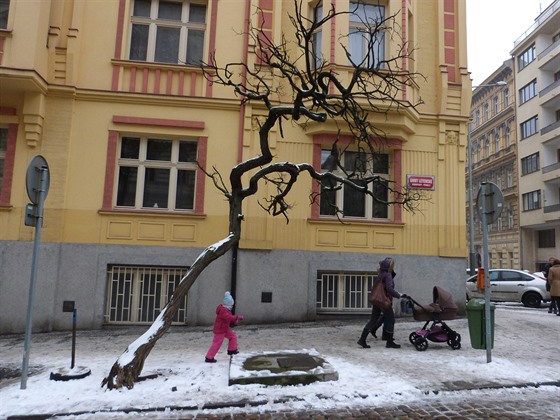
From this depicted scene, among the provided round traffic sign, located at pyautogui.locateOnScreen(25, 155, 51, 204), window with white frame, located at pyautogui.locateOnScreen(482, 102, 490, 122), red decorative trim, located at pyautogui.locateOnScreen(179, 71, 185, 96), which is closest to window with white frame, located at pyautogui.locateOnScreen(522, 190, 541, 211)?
window with white frame, located at pyautogui.locateOnScreen(482, 102, 490, 122)

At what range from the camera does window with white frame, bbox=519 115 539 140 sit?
36.7m

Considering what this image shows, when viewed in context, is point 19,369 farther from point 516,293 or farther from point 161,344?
point 516,293

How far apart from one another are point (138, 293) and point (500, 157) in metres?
40.6

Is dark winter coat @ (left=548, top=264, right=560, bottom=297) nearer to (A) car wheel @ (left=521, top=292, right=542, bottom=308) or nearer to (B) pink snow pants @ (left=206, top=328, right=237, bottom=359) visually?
(A) car wheel @ (left=521, top=292, right=542, bottom=308)

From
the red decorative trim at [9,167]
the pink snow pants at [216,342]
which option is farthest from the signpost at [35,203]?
the red decorative trim at [9,167]

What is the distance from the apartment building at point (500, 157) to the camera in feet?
130

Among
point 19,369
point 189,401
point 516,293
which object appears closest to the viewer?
point 189,401

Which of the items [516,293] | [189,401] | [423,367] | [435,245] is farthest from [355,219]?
[516,293]

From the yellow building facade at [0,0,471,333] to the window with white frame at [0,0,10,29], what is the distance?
0.11ft

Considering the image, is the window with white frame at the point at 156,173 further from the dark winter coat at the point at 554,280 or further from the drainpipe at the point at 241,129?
the dark winter coat at the point at 554,280

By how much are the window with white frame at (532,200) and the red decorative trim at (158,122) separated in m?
33.7

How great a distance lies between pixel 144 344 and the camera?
599 centimetres

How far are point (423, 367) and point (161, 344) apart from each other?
16.0ft

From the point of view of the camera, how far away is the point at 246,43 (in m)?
11.6
